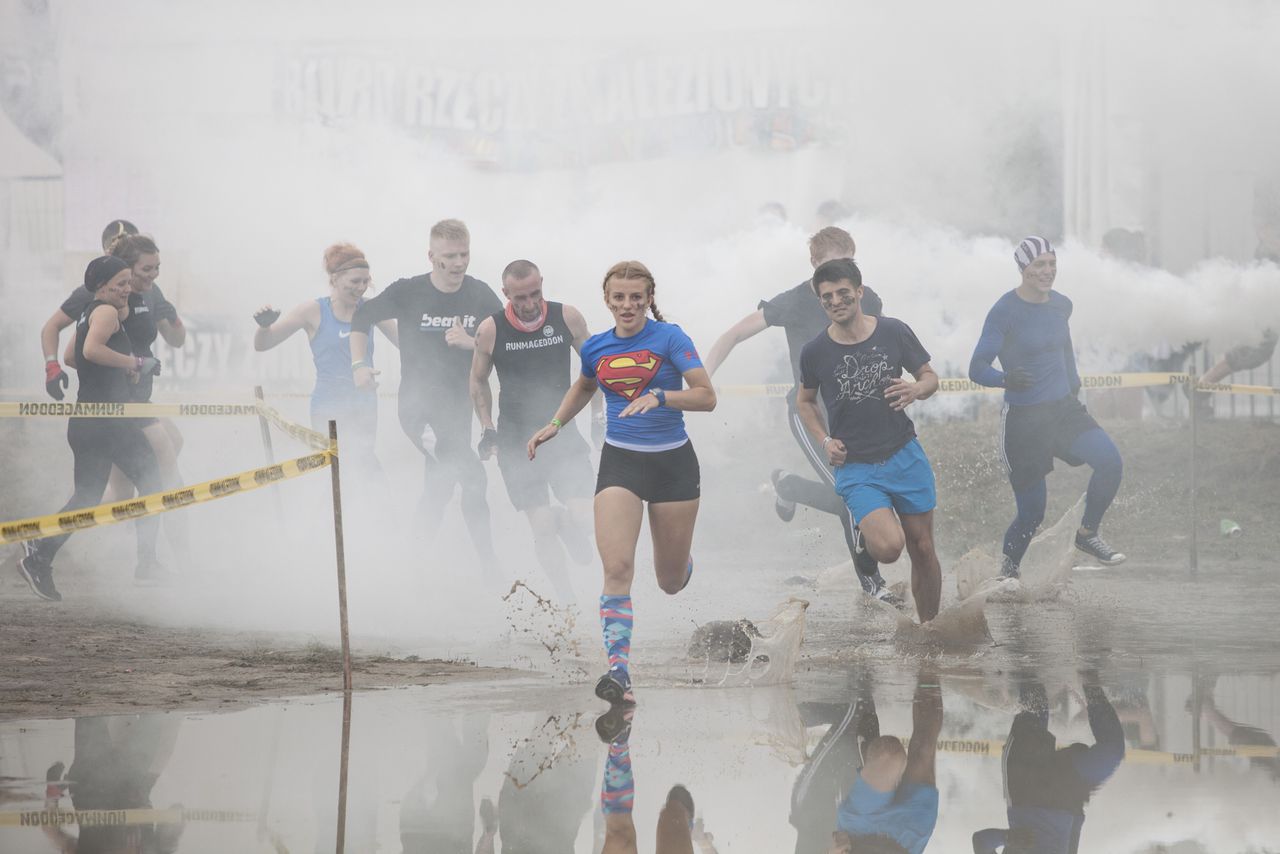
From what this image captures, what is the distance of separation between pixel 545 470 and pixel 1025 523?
303 centimetres

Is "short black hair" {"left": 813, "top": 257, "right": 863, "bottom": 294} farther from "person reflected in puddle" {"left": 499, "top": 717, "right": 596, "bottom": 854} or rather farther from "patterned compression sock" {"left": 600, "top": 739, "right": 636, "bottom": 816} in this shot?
"patterned compression sock" {"left": 600, "top": 739, "right": 636, "bottom": 816}

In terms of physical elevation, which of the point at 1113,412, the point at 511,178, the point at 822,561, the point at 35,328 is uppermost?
the point at 511,178

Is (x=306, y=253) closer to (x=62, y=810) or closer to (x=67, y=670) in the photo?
(x=67, y=670)

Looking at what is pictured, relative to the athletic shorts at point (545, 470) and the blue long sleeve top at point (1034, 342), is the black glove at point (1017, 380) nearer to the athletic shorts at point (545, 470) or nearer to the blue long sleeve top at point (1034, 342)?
the blue long sleeve top at point (1034, 342)

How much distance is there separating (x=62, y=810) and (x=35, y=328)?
14.1m

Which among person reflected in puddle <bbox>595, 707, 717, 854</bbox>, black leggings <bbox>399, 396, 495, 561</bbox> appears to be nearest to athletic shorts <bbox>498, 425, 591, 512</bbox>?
black leggings <bbox>399, 396, 495, 561</bbox>

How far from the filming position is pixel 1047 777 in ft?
16.1

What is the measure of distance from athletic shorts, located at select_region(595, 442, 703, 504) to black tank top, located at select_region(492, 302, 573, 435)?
10.7 feet

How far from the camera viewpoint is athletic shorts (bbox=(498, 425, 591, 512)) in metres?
10.5

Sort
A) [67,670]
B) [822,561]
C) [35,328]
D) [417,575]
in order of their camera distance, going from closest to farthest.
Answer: [67,670] < [417,575] < [822,561] < [35,328]

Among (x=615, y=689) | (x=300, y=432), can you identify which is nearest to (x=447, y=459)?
(x=300, y=432)

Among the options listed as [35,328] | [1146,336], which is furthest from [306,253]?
[1146,336]

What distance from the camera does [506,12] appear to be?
17172mm

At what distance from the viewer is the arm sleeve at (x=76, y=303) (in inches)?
466
